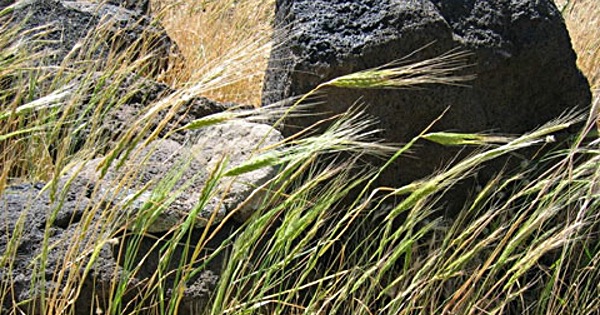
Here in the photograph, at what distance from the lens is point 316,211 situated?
70.3 inches

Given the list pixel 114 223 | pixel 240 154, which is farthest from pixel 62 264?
pixel 240 154

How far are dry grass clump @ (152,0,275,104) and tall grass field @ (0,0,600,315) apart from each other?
13 mm

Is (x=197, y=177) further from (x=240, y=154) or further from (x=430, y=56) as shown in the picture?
(x=430, y=56)

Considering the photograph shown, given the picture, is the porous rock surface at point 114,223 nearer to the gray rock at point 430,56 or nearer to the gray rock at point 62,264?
the gray rock at point 62,264

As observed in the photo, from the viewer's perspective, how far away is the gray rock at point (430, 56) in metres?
2.68

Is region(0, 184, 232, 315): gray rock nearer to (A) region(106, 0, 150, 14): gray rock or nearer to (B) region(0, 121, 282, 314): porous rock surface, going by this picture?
(B) region(0, 121, 282, 314): porous rock surface

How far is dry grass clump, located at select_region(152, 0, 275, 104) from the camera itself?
3607 mm

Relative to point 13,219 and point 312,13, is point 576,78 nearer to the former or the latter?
point 312,13

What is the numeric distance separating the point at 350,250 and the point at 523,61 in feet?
2.76

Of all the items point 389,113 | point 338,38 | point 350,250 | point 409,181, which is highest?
point 338,38

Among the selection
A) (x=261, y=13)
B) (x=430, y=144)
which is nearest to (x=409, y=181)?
(x=430, y=144)

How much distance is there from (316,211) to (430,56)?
1.10 meters

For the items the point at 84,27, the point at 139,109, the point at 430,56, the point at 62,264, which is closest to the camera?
the point at 62,264

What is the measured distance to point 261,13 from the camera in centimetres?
464
